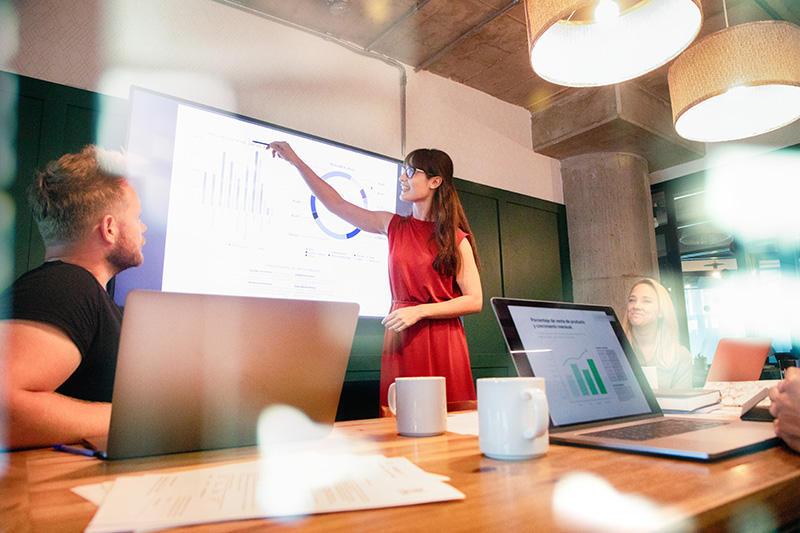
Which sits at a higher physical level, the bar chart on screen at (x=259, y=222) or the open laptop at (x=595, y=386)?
the bar chart on screen at (x=259, y=222)

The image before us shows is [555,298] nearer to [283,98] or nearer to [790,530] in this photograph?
[283,98]

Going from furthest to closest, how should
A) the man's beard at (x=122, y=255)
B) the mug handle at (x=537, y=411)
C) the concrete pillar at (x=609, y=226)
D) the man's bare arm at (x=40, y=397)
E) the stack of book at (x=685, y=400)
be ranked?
the concrete pillar at (x=609, y=226)
the man's beard at (x=122, y=255)
the stack of book at (x=685, y=400)
the man's bare arm at (x=40, y=397)
the mug handle at (x=537, y=411)

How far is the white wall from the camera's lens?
7.77ft

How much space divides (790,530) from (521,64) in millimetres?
3731

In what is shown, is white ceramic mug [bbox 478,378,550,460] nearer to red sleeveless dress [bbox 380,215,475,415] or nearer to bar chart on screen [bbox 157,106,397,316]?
red sleeveless dress [bbox 380,215,475,415]

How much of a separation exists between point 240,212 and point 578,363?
82.5 inches

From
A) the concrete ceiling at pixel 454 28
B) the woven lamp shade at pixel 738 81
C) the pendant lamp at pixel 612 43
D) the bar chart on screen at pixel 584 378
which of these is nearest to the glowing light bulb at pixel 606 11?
the pendant lamp at pixel 612 43

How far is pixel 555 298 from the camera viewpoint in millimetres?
4328

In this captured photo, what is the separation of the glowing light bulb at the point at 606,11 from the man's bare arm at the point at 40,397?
1.68 metres

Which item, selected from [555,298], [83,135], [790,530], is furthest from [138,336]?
[555,298]

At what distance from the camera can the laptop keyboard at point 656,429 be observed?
698mm

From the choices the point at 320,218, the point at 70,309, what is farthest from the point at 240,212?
the point at 70,309

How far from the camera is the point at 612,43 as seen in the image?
1581 millimetres

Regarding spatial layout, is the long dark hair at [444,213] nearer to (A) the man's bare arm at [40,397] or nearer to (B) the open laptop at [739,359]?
(B) the open laptop at [739,359]
